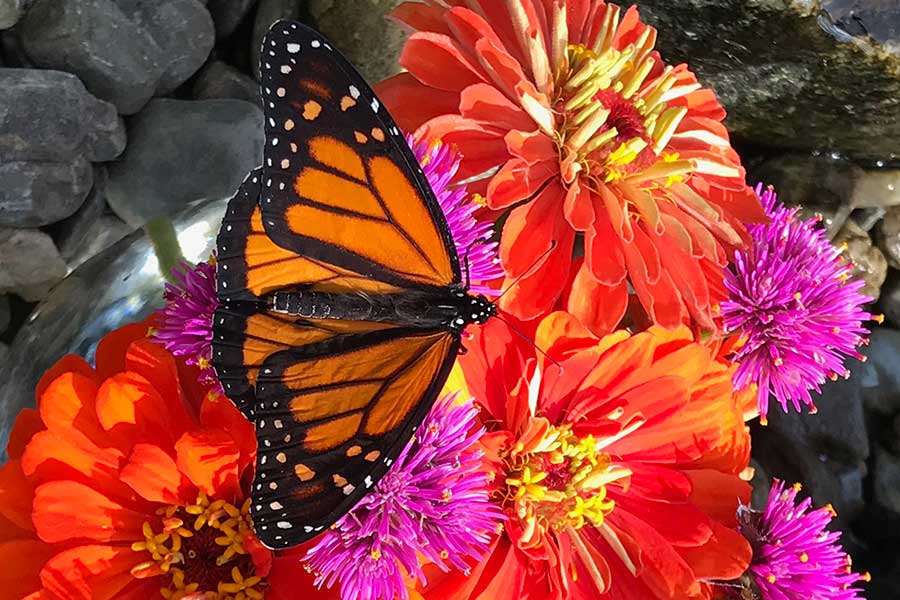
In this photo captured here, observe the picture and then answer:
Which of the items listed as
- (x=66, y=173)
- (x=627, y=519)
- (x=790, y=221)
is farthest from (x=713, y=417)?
(x=66, y=173)

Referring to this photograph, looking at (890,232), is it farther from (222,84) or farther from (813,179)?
(222,84)

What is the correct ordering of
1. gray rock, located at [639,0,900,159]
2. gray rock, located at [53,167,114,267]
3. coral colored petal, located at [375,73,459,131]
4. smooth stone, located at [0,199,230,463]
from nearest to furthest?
coral colored petal, located at [375,73,459,131] → smooth stone, located at [0,199,230,463] → gray rock, located at [639,0,900,159] → gray rock, located at [53,167,114,267]

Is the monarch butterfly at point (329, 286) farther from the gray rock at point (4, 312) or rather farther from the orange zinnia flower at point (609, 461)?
the gray rock at point (4, 312)

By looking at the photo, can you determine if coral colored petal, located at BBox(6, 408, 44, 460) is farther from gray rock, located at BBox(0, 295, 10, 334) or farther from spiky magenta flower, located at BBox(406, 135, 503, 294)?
gray rock, located at BBox(0, 295, 10, 334)

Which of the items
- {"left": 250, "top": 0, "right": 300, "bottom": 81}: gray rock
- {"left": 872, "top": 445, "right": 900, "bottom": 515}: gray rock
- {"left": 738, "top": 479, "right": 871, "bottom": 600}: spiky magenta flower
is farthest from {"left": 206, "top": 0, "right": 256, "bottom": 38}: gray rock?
{"left": 872, "top": 445, "right": 900, "bottom": 515}: gray rock

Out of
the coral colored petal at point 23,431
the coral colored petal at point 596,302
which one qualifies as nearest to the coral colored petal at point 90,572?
the coral colored petal at point 23,431

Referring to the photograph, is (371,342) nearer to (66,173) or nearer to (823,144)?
(66,173)

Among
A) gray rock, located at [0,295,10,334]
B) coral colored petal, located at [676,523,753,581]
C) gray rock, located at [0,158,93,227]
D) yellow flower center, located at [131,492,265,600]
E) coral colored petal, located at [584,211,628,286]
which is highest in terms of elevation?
coral colored petal, located at [584,211,628,286]
